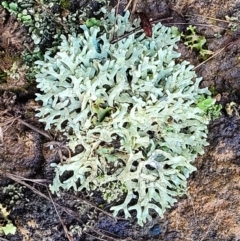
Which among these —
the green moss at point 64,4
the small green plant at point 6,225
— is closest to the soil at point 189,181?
the small green plant at point 6,225

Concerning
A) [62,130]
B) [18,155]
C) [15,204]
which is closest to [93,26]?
[62,130]

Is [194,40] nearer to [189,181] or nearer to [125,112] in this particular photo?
[125,112]

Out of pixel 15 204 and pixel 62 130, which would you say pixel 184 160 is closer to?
pixel 62 130

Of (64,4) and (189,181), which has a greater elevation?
(64,4)

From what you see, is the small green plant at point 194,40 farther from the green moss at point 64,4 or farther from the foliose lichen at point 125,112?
the green moss at point 64,4

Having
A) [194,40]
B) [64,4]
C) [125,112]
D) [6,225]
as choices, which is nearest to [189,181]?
[125,112]

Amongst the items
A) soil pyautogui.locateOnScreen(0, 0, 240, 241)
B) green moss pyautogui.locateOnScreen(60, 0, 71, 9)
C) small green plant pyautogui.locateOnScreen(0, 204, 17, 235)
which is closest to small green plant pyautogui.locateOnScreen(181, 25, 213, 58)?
soil pyautogui.locateOnScreen(0, 0, 240, 241)
